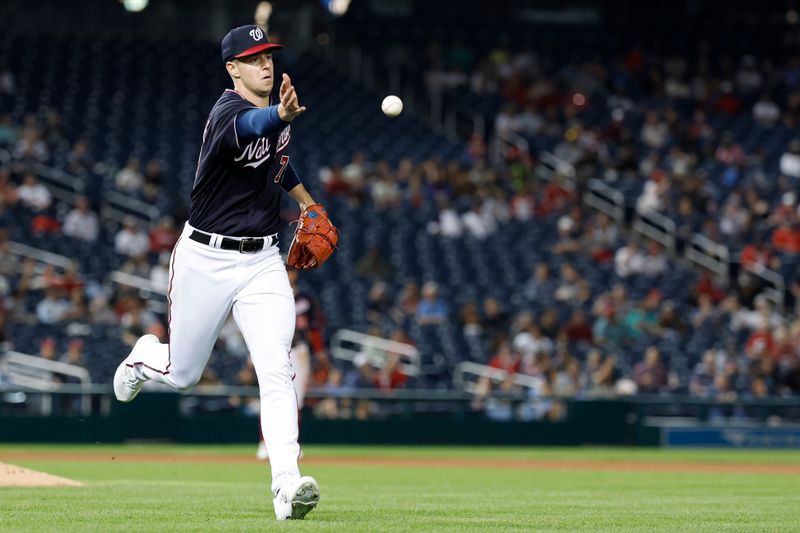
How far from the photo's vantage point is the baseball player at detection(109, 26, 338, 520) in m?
6.29

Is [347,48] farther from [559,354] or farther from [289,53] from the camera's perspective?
[559,354]

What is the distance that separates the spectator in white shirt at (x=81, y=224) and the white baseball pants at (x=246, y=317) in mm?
13130

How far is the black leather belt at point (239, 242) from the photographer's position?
649cm

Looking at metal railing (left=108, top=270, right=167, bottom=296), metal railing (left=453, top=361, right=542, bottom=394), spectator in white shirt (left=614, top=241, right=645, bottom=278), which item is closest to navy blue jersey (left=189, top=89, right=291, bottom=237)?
metal railing (left=453, top=361, right=542, bottom=394)

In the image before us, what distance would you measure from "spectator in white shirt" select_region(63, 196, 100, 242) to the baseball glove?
13040 mm

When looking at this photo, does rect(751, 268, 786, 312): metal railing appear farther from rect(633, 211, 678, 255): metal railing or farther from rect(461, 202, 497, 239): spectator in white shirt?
rect(461, 202, 497, 239): spectator in white shirt

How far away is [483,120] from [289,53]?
4072 mm

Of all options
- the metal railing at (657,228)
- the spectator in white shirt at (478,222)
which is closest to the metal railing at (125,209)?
the spectator in white shirt at (478,222)

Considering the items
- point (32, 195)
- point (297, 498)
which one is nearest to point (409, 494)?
point (297, 498)

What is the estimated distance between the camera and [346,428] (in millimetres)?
17422

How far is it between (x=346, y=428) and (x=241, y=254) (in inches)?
437

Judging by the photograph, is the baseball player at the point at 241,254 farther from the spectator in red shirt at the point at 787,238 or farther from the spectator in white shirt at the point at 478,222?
the spectator in red shirt at the point at 787,238

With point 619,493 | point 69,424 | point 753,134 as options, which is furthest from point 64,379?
point 753,134

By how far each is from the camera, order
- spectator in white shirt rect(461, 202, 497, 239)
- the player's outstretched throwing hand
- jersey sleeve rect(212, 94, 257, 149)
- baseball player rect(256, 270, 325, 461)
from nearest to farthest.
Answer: the player's outstretched throwing hand < jersey sleeve rect(212, 94, 257, 149) < baseball player rect(256, 270, 325, 461) < spectator in white shirt rect(461, 202, 497, 239)
